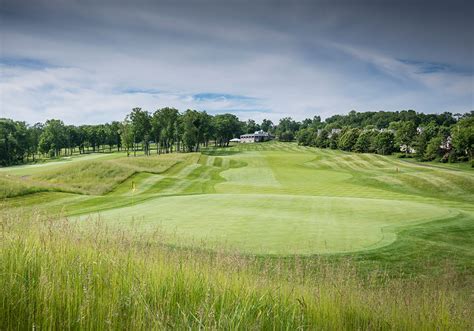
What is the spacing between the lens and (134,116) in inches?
3893

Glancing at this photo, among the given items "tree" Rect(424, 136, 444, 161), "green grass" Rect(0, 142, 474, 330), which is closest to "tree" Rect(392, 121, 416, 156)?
"tree" Rect(424, 136, 444, 161)

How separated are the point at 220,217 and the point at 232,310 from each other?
1191cm

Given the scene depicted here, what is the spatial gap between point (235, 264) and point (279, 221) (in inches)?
358

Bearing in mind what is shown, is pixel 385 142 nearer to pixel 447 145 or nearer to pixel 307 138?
pixel 447 145

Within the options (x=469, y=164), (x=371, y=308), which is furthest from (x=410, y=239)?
(x=469, y=164)

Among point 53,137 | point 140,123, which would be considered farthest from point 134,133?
point 53,137

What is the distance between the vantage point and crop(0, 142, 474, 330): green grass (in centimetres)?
378

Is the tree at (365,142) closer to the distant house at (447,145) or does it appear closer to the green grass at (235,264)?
the distant house at (447,145)

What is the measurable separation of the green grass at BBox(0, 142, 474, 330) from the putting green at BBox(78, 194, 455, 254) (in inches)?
3.1

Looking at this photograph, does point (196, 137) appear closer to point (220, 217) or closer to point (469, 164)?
point (469, 164)

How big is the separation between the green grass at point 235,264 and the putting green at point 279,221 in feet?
0.26

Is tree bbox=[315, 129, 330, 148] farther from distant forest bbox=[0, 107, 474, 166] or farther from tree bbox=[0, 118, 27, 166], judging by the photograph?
tree bbox=[0, 118, 27, 166]

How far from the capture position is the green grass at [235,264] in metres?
3.78

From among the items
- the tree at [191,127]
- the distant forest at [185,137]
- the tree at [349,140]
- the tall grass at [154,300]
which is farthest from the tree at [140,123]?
the tall grass at [154,300]
